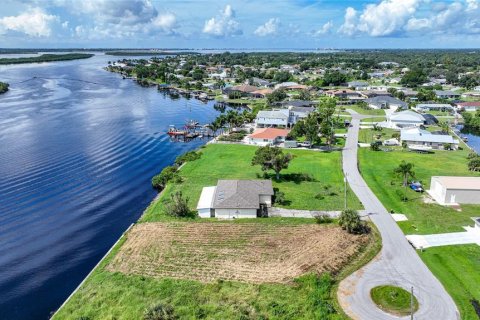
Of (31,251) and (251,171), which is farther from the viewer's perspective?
(251,171)

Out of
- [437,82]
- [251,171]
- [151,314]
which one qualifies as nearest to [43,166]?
[251,171]

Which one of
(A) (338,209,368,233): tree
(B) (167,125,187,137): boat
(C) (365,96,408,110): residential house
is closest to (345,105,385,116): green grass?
(C) (365,96,408,110): residential house

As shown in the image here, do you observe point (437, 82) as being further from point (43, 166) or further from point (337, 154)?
point (43, 166)

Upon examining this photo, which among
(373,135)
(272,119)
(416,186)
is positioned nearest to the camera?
(416,186)

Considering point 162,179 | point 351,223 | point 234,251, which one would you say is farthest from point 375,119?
point 234,251

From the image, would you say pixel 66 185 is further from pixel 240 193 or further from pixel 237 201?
pixel 237 201

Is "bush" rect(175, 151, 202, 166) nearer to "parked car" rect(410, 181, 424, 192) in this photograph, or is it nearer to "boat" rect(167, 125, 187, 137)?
"boat" rect(167, 125, 187, 137)
